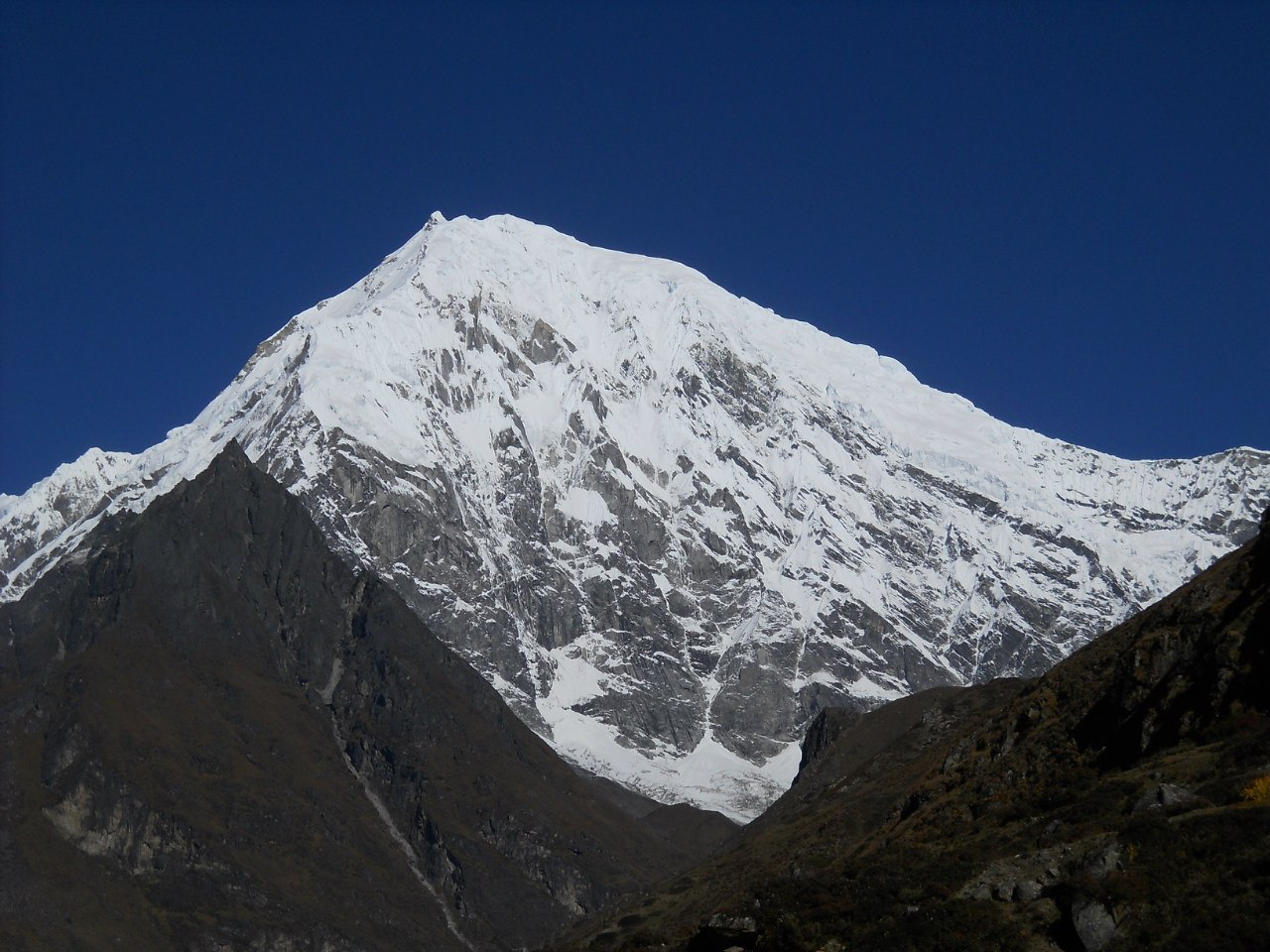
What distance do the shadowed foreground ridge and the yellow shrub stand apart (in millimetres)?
99

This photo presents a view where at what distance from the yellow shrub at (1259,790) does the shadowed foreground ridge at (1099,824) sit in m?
0.10

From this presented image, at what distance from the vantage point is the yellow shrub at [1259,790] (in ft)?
185

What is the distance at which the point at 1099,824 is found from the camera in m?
61.1

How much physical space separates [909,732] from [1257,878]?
12397 centimetres

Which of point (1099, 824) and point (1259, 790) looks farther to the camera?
point (1099, 824)

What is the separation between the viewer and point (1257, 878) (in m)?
51.7

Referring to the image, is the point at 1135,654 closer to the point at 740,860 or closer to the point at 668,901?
the point at 740,860

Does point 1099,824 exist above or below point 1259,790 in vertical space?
below

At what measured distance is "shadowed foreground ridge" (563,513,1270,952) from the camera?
53.3m

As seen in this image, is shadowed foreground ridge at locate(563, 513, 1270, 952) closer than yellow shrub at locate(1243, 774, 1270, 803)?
Yes

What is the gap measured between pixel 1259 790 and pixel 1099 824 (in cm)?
619

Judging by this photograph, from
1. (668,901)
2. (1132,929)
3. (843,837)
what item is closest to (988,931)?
(1132,929)

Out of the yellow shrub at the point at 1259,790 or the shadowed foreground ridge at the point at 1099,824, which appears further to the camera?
the yellow shrub at the point at 1259,790

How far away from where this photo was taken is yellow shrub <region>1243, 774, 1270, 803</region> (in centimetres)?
5634
